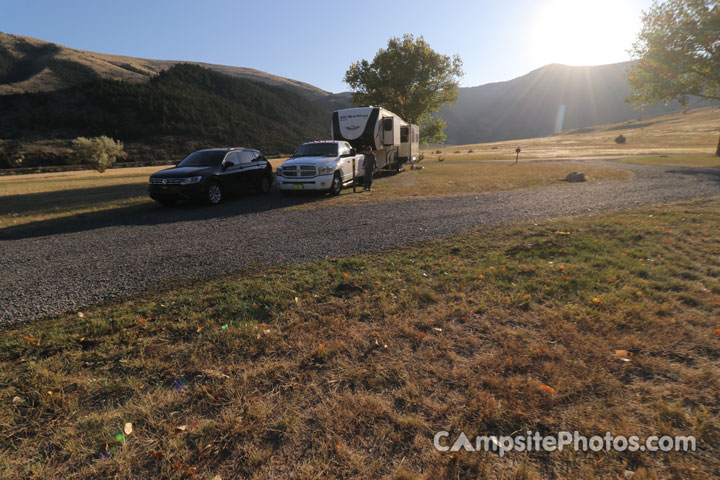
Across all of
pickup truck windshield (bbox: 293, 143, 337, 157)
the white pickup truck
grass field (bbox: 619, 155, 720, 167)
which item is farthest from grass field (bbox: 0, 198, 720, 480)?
grass field (bbox: 619, 155, 720, 167)

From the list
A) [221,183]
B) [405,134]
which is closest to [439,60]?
[405,134]

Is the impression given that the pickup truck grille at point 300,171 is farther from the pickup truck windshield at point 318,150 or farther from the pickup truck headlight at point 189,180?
the pickup truck headlight at point 189,180

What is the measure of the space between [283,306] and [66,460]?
214cm

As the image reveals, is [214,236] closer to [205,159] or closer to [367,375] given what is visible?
[367,375]

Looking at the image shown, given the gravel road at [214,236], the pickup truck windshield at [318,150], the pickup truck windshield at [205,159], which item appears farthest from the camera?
the pickup truck windshield at [318,150]

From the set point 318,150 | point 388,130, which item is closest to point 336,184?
point 318,150

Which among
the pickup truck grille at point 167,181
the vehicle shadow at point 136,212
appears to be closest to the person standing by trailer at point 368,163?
the vehicle shadow at point 136,212

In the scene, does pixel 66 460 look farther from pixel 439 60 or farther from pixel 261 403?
pixel 439 60

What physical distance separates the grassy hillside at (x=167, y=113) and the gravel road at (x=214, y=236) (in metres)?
65.7

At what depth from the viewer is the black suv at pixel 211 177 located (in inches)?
405

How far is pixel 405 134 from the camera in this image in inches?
914

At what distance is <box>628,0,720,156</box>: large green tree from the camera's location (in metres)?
22.7

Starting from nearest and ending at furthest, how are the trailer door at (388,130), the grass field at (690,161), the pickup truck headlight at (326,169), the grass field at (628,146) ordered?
the pickup truck headlight at (326,169) → the trailer door at (388,130) → the grass field at (690,161) → the grass field at (628,146)

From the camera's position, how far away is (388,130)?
19.1 m
